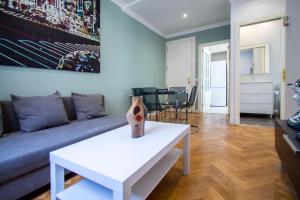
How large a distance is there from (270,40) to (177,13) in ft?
8.62

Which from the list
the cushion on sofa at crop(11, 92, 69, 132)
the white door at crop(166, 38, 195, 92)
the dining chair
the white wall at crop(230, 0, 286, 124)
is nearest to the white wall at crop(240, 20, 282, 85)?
the white wall at crop(230, 0, 286, 124)

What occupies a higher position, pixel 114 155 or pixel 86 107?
pixel 86 107

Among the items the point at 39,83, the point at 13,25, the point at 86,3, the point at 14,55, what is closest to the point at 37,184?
the point at 39,83

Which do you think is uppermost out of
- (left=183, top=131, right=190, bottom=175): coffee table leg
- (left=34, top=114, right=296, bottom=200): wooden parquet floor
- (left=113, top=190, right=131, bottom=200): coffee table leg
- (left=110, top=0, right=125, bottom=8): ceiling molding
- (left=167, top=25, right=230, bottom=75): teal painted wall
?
(left=110, top=0, right=125, bottom=8): ceiling molding

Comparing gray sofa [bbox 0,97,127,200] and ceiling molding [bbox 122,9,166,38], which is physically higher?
ceiling molding [bbox 122,9,166,38]

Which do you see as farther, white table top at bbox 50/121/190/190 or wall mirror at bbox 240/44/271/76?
wall mirror at bbox 240/44/271/76

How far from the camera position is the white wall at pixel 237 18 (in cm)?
311

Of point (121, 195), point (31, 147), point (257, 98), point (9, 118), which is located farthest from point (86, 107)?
point (257, 98)

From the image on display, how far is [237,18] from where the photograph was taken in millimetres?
3340

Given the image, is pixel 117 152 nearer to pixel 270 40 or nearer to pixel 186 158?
pixel 186 158

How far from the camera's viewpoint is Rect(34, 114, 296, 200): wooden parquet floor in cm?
120

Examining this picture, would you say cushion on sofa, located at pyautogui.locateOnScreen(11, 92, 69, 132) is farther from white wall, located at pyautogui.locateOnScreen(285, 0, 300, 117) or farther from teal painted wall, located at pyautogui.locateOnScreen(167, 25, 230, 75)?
teal painted wall, located at pyautogui.locateOnScreen(167, 25, 230, 75)

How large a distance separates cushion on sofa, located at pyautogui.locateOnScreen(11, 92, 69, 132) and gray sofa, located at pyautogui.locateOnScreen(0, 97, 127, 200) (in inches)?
Result: 3.8

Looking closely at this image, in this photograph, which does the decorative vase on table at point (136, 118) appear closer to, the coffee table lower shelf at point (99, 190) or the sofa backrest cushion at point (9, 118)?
the coffee table lower shelf at point (99, 190)
